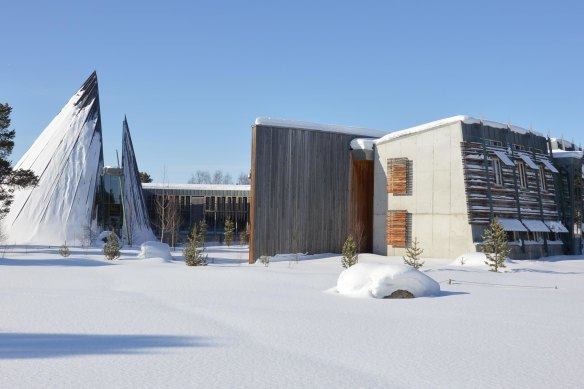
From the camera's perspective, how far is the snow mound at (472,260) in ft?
63.6

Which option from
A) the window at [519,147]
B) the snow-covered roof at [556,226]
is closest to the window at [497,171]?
the window at [519,147]

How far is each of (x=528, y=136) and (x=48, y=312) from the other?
23.0 meters

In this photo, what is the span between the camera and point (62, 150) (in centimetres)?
3419

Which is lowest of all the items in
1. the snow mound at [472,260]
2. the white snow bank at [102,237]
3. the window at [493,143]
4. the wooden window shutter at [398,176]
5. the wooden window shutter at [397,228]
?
the snow mound at [472,260]

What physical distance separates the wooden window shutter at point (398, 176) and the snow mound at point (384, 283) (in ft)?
43.0

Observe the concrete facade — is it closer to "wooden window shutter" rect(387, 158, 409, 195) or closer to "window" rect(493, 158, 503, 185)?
"wooden window shutter" rect(387, 158, 409, 195)

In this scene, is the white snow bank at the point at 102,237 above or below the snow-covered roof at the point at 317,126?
Result: below

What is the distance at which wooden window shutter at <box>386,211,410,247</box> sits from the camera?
2398cm

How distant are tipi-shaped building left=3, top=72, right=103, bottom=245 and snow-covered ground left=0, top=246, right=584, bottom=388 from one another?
20.5 meters

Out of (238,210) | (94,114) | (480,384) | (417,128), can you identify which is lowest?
(480,384)

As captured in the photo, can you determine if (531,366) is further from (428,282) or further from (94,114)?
(94,114)

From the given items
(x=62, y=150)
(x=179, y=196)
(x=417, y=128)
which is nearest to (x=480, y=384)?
(x=417, y=128)

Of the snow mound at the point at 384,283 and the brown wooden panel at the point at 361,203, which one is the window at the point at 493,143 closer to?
the brown wooden panel at the point at 361,203

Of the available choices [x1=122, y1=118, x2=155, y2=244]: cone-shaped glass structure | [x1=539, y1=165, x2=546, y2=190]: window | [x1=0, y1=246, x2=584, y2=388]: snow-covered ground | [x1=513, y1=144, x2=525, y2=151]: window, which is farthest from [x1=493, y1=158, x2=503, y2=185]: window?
[x1=122, y1=118, x2=155, y2=244]: cone-shaped glass structure
